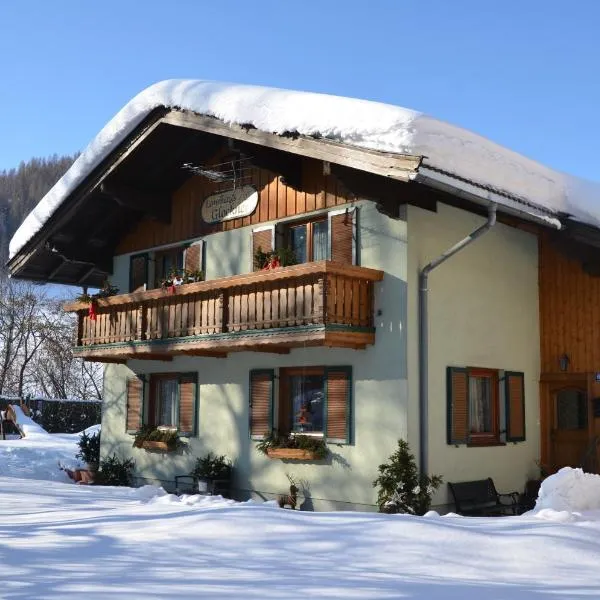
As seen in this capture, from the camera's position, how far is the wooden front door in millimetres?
13906

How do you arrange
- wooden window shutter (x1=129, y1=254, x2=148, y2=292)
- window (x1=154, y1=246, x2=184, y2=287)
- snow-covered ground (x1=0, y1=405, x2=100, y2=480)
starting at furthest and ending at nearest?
snow-covered ground (x1=0, y1=405, x2=100, y2=480) < wooden window shutter (x1=129, y1=254, x2=148, y2=292) < window (x1=154, y1=246, x2=184, y2=287)

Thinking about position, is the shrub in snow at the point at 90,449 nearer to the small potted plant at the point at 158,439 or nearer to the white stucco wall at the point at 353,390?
the small potted plant at the point at 158,439

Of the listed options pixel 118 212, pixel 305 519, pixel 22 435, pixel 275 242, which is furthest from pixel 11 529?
pixel 22 435

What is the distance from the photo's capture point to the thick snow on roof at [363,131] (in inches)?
426

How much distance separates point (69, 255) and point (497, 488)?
9651mm

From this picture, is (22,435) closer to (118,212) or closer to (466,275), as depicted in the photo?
(118,212)

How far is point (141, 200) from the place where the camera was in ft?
51.8

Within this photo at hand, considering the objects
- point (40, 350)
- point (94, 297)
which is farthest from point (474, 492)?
point (40, 350)

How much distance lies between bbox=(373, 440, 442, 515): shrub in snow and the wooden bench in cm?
79

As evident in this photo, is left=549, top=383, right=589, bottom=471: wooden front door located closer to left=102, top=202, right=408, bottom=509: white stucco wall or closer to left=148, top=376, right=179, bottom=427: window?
left=102, top=202, right=408, bottom=509: white stucco wall

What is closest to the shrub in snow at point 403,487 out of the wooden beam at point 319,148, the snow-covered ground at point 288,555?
the snow-covered ground at point 288,555

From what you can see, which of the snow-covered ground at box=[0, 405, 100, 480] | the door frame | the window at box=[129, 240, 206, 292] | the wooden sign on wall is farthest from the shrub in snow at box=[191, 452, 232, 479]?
the door frame

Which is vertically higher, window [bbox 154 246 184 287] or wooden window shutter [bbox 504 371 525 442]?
window [bbox 154 246 184 287]

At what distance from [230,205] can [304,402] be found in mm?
3901
